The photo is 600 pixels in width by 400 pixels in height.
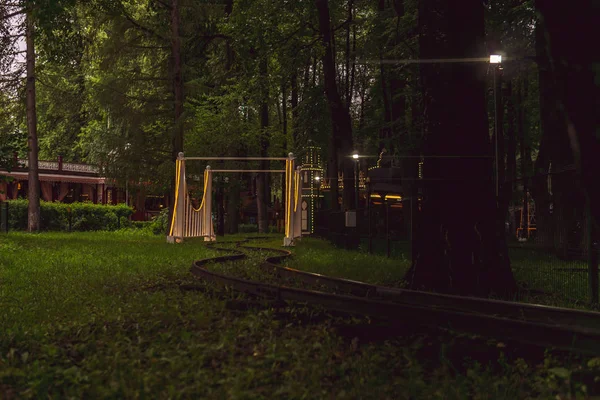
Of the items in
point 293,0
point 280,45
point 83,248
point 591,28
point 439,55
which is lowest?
point 83,248

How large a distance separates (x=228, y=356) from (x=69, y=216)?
1240 inches

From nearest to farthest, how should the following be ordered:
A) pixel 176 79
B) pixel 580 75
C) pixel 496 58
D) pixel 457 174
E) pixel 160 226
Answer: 1. pixel 580 75
2. pixel 457 174
3. pixel 496 58
4. pixel 176 79
5. pixel 160 226

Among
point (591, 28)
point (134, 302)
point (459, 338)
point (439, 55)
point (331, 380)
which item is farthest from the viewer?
point (439, 55)

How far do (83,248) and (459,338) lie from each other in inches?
546

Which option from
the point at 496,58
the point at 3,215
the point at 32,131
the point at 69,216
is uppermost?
the point at 32,131

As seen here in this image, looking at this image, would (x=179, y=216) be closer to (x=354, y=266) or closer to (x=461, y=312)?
(x=354, y=266)

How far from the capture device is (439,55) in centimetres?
978

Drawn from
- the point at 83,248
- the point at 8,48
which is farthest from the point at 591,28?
the point at 8,48

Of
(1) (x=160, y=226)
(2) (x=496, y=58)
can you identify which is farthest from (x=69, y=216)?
(2) (x=496, y=58)

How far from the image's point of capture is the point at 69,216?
1391 inches

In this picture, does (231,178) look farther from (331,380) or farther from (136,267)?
(331,380)

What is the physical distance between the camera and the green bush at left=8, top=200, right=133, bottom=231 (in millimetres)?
34312

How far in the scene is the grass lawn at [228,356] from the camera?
460 cm

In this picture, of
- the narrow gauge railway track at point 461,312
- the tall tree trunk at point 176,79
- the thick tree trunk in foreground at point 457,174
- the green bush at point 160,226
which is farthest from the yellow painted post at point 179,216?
the thick tree trunk in foreground at point 457,174
